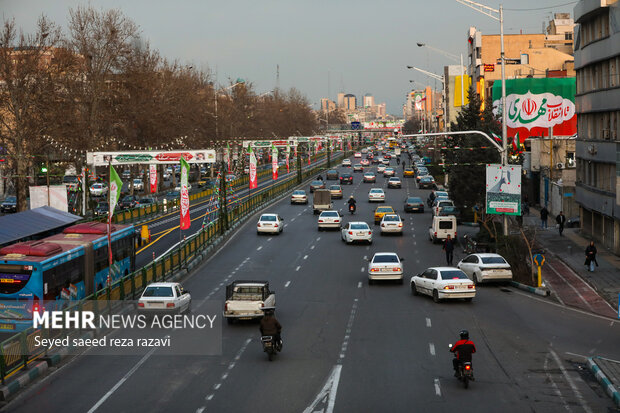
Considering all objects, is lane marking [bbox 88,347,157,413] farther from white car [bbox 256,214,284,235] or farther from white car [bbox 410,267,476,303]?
white car [bbox 256,214,284,235]

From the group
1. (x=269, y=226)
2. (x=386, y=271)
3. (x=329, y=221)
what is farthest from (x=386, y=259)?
(x=329, y=221)

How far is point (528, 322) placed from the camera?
85.9 feet

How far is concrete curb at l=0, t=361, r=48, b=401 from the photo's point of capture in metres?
17.8

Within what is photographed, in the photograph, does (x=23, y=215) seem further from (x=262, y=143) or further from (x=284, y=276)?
(x=262, y=143)

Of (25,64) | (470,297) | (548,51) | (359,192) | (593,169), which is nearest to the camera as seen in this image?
(470,297)

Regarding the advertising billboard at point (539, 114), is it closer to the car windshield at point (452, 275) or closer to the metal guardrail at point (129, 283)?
the metal guardrail at point (129, 283)

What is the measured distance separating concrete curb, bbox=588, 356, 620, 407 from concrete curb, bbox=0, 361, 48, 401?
13454 mm

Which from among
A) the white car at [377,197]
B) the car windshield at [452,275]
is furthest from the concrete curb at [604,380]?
the white car at [377,197]

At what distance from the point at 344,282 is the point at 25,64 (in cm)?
3810

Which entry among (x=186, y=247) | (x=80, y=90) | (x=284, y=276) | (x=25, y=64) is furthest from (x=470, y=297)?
(x=80, y=90)

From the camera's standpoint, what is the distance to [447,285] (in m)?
29.1

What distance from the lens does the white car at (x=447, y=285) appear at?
29047 mm

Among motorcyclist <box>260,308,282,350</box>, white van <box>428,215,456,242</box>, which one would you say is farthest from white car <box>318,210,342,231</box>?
motorcyclist <box>260,308,282,350</box>

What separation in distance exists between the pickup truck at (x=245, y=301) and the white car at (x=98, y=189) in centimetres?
6321
